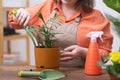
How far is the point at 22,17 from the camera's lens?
1319 millimetres

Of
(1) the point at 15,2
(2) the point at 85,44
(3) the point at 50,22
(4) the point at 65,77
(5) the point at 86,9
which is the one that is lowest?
(4) the point at 65,77

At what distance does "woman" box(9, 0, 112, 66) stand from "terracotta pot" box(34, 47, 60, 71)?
9.8 inches

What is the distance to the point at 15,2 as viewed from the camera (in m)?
2.31

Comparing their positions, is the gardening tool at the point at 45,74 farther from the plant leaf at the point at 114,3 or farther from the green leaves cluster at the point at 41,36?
the plant leaf at the point at 114,3

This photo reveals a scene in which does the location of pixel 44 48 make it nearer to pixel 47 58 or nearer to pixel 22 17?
pixel 47 58

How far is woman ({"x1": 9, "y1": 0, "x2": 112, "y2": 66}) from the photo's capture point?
135 centimetres

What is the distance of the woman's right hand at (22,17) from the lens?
130cm

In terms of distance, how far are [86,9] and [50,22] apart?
0.34 metres

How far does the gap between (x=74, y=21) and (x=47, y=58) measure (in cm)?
46

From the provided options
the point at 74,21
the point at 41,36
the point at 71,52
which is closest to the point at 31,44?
the point at 74,21

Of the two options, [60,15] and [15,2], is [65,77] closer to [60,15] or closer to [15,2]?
[60,15]

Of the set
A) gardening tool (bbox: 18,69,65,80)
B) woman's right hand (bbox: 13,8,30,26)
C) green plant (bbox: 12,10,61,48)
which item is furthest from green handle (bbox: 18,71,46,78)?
woman's right hand (bbox: 13,8,30,26)

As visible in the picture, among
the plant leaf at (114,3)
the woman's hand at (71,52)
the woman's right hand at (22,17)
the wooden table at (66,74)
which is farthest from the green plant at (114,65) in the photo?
the woman's right hand at (22,17)

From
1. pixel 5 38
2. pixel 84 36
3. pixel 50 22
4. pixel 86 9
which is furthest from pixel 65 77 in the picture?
pixel 5 38
